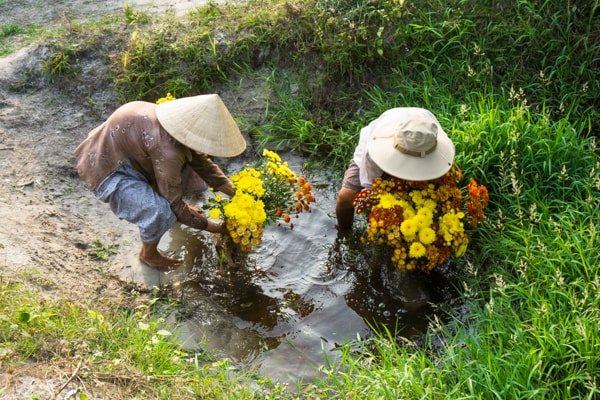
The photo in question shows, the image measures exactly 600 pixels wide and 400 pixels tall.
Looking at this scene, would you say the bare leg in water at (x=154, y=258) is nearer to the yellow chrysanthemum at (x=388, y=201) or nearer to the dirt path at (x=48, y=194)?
the dirt path at (x=48, y=194)

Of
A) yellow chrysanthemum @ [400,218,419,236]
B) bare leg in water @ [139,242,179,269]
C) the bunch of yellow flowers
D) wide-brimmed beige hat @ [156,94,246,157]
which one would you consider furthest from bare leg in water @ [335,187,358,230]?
bare leg in water @ [139,242,179,269]

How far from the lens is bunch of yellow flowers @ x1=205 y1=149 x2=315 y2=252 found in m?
3.68

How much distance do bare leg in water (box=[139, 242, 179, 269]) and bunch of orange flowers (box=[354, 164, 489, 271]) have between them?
1.50 metres

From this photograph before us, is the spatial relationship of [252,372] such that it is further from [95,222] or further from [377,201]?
[95,222]

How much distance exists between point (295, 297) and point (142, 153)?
142 cm

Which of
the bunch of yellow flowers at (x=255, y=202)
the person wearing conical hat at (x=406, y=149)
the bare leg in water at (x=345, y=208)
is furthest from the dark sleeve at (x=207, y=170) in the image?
the person wearing conical hat at (x=406, y=149)

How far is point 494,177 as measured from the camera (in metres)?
4.31

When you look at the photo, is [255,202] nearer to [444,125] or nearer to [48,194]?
[444,125]

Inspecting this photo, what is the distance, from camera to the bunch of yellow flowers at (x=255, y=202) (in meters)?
3.68

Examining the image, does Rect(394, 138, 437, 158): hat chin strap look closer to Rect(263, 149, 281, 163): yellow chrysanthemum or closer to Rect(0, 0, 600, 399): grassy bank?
Rect(0, 0, 600, 399): grassy bank

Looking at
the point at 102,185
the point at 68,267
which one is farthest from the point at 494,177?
the point at 68,267

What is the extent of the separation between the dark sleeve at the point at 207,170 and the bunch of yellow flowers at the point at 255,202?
352 mm

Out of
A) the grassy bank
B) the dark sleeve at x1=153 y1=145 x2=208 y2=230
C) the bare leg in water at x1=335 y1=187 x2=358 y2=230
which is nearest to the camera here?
the grassy bank

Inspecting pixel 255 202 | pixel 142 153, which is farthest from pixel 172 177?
A: pixel 255 202
